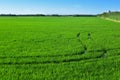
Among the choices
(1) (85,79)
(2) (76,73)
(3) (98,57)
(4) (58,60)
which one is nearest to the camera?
(1) (85,79)

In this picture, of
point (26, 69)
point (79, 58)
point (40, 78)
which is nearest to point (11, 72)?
point (26, 69)

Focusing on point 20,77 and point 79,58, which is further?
point 79,58

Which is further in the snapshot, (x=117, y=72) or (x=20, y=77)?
(x=117, y=72)

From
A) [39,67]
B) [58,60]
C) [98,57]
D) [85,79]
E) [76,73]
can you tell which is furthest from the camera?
[98,57]

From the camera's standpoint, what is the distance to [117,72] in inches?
394

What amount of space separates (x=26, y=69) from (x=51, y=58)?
2232 millimetres

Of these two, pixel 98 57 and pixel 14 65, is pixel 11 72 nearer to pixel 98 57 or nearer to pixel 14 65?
pixel 14 65

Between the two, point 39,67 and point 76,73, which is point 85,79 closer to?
point 76,73

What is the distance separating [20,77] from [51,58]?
3366 mm

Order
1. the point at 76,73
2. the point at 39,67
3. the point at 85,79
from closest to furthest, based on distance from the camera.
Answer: the point at 85,79 < the point at 76,73 < the point at 39,67

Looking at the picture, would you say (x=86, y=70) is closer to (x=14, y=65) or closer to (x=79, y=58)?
(x=79, y=58)

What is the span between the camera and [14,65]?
11.0 metres

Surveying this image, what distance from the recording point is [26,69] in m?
10.5

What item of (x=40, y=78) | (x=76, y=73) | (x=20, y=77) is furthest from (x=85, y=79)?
(x=20, y=77)
